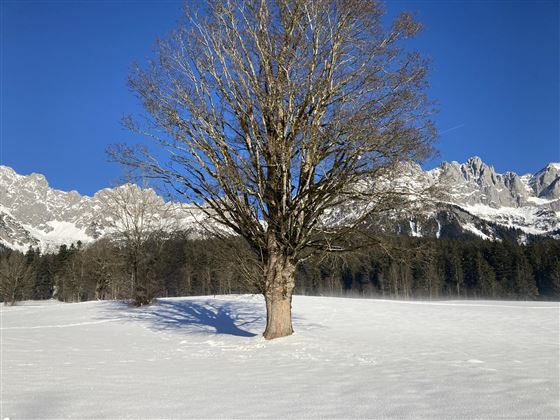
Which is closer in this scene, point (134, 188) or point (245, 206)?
point (245, 206)

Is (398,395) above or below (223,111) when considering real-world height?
below

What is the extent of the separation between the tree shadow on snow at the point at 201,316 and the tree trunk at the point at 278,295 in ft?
12.9

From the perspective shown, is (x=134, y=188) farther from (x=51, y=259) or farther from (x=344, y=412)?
(x=51, y=259)

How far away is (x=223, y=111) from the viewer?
10859 millimetres

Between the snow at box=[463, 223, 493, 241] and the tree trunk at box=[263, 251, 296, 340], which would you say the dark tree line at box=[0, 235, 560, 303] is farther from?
the tree trunk at box=[263, 251, 296, 340]

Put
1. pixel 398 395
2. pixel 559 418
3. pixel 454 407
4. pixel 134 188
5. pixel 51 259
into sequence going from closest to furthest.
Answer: pixel 559 418 → pixel 454 407 → pixel 398 395 → pixel 134 188 → pixel 51 259

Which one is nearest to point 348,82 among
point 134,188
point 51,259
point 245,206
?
point 245,206

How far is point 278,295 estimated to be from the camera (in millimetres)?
10336

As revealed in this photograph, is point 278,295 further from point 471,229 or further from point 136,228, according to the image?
point 471,229

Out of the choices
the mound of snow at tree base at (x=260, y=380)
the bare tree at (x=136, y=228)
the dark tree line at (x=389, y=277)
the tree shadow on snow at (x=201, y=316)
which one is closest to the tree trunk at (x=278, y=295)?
the mound of snow at tree base at (x=260, y=380)

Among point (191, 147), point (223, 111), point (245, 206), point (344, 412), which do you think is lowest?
point (344, 412)

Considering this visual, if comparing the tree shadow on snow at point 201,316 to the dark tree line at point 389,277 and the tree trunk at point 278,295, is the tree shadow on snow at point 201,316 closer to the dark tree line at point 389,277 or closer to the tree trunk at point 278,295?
the tree trunk at point 278,295

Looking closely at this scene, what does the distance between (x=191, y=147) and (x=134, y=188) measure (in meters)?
17.4

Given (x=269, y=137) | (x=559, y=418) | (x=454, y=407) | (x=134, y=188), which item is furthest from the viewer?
(x=134, y=188)
